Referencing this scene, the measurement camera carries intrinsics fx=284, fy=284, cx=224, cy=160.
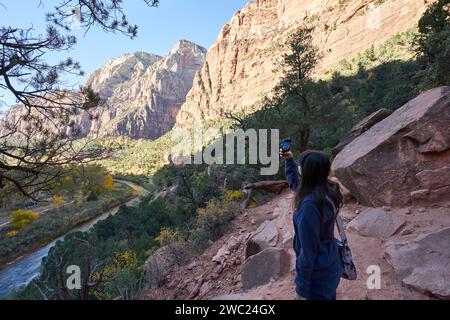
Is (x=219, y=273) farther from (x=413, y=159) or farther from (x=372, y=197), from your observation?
(x=413, y=159)

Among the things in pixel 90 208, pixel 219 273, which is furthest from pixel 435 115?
pixel 90 208

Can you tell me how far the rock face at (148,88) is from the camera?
117125 millimetres

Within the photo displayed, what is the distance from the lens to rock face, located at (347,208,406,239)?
12.2 ft

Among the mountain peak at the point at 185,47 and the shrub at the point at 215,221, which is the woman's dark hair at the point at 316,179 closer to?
the shrub at the point at 215,221

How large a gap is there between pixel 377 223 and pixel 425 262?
100cm

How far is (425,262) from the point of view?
2912mm

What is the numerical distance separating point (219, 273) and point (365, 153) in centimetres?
312

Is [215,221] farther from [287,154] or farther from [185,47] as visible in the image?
[185,47]

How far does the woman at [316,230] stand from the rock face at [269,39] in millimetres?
14584

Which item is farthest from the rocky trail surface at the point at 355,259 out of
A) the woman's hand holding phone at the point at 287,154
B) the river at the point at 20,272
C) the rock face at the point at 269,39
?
the river at the point at 20,272

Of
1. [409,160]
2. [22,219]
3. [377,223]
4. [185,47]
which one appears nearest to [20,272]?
[22,219]

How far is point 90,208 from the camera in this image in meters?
29.5
